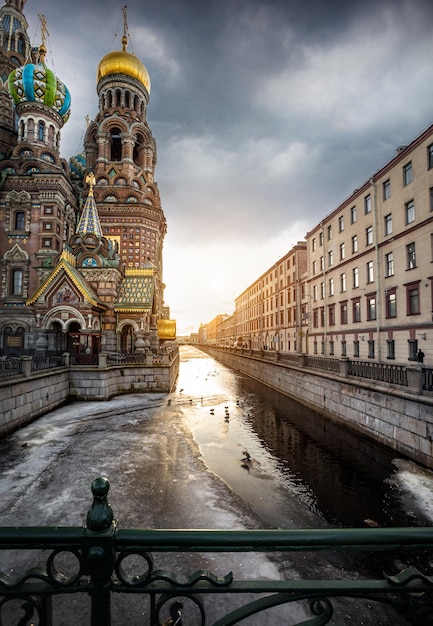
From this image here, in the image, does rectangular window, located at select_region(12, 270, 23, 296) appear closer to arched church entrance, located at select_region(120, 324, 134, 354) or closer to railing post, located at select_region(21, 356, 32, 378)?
arched church entrance, located at select_region(120, 324, 134, 354)

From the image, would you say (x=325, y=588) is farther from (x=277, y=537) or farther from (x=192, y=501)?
(x=192, y=501)

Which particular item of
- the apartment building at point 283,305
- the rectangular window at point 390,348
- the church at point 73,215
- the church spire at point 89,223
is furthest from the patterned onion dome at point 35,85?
the rectangular window at point 390,348

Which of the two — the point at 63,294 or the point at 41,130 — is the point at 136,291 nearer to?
the point at 63,294

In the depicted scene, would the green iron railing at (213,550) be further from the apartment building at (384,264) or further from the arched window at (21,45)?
the arched window at (21,45)

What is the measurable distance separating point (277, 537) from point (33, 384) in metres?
18.4

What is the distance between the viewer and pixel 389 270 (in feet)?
79.2

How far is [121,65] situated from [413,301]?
59.8 meters

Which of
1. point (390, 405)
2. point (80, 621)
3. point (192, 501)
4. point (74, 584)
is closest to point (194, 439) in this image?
point (192, 501)

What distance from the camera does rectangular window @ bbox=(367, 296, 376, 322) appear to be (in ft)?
84.0

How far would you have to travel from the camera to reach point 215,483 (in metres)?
9.77

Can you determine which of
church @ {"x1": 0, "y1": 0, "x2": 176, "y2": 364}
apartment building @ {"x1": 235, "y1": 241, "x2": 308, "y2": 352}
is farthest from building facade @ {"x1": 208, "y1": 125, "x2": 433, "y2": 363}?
church @ {"x1": 0, "y1": 0, "x2": 176, "y2": 364}

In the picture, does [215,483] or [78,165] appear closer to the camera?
[215,483]

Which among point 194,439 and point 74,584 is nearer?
point 74,584

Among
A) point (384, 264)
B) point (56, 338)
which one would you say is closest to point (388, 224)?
point (384, 264)
